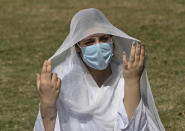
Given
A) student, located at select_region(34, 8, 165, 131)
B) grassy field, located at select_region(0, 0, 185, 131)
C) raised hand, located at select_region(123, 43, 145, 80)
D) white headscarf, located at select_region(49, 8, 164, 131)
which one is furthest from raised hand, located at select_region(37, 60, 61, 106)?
grassy field, located at select_region(0, 0, 185, 131)

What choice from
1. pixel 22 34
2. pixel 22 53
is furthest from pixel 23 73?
pixel 22 34

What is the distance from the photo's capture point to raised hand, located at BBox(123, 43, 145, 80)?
395cm

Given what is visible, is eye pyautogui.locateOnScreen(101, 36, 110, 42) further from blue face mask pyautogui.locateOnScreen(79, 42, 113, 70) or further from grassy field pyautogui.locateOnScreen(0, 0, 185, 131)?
grassy field pyautogui.locateOnScreen(0, 0, 185, 131)

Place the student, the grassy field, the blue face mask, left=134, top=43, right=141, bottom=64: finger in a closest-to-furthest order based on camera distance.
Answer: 1. left=134, top=43, right=141, bottom=64: finger
2. the student
3. the blue face mask
4. the grassy field

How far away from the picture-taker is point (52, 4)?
1461cm

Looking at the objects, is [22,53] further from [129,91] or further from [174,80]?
[129,91]

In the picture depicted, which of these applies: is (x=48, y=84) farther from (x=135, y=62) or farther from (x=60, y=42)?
(x=60, y=42)

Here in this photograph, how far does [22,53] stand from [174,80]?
331cm

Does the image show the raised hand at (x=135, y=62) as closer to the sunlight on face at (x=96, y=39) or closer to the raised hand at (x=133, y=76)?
the raised hand at (x=133, y=76)

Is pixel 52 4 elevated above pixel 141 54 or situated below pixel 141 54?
below

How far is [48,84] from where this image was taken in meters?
3.98

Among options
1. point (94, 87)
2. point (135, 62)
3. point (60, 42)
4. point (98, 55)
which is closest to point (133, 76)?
point (135, 62)

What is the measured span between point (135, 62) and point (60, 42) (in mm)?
6937

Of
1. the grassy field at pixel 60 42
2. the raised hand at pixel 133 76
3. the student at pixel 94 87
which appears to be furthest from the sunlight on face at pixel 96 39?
the grassy field at pixel 60 42
